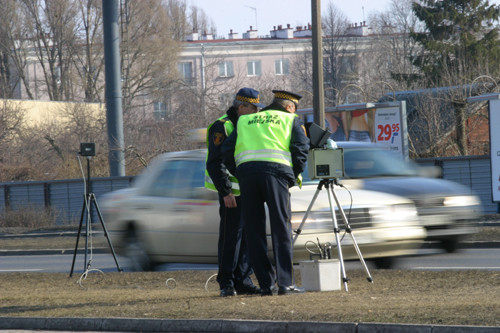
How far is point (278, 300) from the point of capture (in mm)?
8141

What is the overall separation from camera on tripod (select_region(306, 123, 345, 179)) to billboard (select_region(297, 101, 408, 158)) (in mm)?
14781

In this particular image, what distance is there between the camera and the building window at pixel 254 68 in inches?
3743

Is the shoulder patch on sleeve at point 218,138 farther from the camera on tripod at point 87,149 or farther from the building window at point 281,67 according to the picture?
the building window at point 281,67

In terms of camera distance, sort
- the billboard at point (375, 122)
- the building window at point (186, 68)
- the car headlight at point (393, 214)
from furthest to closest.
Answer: the building window at point (186, 68), the billboard at point (375, 122), the car headlight at point (393, 214)

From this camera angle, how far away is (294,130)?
8445 millimetres

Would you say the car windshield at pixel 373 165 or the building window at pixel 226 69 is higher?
the building window at pixel 226 69

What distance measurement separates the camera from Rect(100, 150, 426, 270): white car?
11148 millimetres

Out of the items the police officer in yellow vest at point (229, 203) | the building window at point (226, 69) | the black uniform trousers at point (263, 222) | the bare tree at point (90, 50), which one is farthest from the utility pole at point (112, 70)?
the building window at point (226, 69)

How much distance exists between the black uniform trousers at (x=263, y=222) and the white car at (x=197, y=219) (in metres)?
1.72

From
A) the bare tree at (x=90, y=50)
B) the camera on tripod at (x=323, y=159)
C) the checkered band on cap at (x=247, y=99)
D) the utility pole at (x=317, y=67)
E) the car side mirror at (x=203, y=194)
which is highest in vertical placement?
the bare tree at (x=90, y=50)

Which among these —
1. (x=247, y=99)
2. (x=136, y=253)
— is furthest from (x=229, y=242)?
(x=136, y=253)

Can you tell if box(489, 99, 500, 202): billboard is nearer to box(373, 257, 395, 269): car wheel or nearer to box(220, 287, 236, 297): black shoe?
box(373, 257, 395, 269): car wheel

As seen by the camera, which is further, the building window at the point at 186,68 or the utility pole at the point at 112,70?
the building window at the point at 186,68

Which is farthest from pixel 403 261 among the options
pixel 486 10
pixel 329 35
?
pixel 329 35
